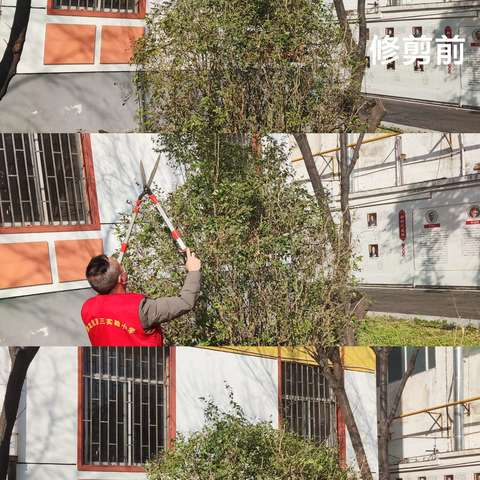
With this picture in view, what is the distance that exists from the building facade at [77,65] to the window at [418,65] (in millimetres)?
2660

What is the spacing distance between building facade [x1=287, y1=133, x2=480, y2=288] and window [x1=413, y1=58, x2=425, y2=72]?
1.39 meters

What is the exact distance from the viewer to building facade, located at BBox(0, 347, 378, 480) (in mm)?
8930

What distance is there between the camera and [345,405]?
941 cm

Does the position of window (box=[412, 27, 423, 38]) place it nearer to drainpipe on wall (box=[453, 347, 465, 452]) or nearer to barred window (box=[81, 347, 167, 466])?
drainpipe on wall (box=[453, 347, 465, 452])

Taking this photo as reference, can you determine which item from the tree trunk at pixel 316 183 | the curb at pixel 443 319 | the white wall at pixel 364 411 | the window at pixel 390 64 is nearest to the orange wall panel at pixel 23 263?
the tree trunk at pixel 316 183

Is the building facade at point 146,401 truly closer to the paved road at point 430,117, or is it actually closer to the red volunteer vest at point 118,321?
the red volunteer vest at point 118,321

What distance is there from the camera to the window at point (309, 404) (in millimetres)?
9320

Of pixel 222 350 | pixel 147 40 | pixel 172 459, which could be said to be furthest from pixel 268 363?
pixel 147 40

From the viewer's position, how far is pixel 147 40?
10602 millimetres

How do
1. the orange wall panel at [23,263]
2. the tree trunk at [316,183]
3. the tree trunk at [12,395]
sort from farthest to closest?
the tree trunk at [316,183], the orange wall panel at [23,263], the tree trunk at [12,395]

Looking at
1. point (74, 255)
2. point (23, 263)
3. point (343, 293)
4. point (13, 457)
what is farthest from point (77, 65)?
point (13, 457)

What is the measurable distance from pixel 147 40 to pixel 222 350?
2932 millimetres

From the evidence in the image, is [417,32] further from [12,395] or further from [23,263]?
[12,395]

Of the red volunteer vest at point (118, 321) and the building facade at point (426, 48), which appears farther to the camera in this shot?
the building facade at point (426, 48)
